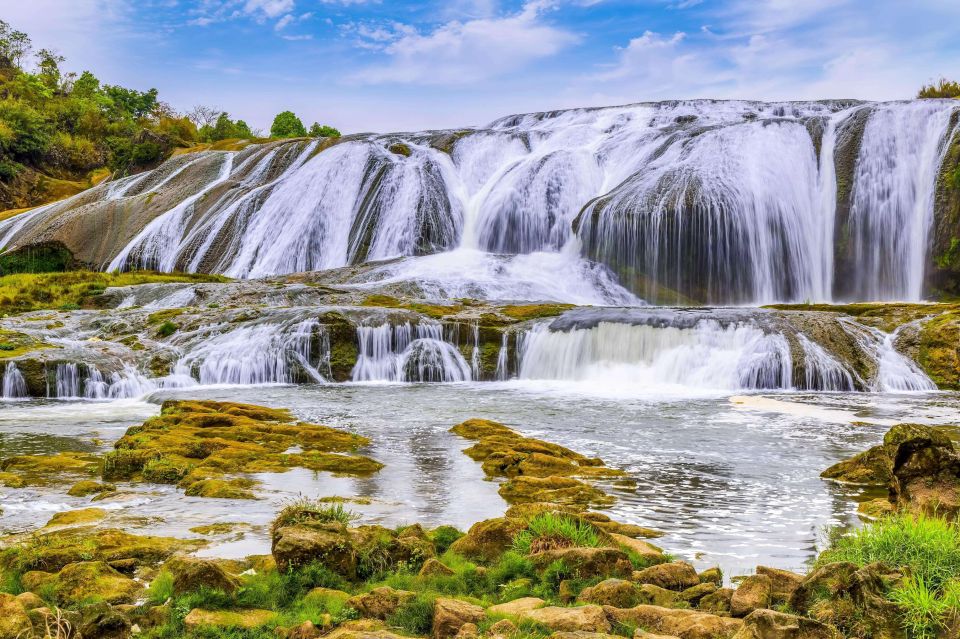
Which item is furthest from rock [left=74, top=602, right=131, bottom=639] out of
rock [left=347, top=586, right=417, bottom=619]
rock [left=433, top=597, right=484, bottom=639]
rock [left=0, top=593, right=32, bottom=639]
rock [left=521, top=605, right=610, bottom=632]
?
rock [left=521, top=605, right=610, bottom=632]

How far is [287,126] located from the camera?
7412 centimetres

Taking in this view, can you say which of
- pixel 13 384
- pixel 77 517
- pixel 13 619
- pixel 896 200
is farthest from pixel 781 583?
pixel 896 200

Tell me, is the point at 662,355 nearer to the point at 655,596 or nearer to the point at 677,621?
the point at 655,596

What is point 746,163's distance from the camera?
3409 centimetres

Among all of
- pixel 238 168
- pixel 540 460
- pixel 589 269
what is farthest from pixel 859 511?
pixel 238 168

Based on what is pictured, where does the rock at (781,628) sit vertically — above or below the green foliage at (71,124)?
below

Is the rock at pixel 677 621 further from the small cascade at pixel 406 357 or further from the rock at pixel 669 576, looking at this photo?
the small cascade at pixel 406 357

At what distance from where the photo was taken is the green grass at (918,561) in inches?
170

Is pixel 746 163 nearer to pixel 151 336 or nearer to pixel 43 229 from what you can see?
pixel 151 336

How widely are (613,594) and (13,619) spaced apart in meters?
3.66

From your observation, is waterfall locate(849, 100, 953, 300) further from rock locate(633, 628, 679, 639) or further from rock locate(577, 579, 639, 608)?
rock locate(633, 628, 679, 639)

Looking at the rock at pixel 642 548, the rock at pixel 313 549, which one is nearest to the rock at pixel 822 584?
the rock at pixel 642 548

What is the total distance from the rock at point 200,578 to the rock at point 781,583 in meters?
3.55

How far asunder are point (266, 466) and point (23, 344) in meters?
14.5
